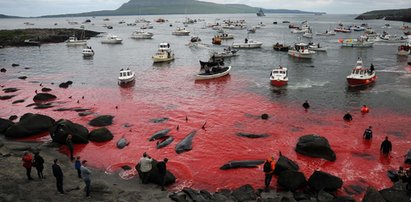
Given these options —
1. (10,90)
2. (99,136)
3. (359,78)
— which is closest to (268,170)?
(99,136)

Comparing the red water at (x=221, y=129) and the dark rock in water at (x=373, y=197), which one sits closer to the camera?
the dark rock in water at (x=373, y=197)

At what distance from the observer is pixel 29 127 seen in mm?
33469

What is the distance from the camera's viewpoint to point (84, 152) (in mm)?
30312

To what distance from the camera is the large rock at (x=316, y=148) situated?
28.6 m

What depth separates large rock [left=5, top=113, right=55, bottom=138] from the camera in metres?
33.0

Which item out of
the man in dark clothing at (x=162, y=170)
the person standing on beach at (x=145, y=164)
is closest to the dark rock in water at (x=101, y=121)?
the person standing on beach at (x=145, y=164)

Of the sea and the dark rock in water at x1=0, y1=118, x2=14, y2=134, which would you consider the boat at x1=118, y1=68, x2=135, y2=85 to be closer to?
the sea

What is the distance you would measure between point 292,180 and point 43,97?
36.5 m

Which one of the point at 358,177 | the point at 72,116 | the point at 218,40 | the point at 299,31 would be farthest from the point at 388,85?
the point at 299,31

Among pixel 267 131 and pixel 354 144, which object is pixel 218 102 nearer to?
pixel 267 131

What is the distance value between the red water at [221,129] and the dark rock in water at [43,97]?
1158mm

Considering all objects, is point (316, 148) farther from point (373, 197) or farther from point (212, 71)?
point (212, 71)

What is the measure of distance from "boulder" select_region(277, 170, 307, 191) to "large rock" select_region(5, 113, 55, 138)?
920 inches

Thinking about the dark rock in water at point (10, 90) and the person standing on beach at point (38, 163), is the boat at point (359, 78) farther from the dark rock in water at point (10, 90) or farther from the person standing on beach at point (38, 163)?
the dark rock in water at point (10, 90)
